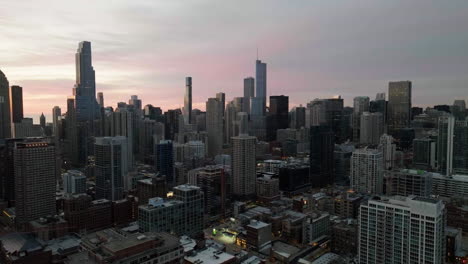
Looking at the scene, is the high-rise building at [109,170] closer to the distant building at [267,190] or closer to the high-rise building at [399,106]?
the distant building at [267,190]

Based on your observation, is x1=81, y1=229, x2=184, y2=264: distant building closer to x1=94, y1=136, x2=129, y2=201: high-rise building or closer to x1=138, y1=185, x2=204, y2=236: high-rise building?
x1=138, y1=185, x2=204, y2=236: high-rise building

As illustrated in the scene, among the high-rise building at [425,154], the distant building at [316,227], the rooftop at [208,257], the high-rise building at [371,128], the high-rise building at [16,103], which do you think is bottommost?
the distant building at [316,227]

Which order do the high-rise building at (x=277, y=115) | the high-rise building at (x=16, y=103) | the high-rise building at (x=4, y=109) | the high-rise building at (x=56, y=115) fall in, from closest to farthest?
1. the high-rise building at (x=4, y=109)
2. the high-rise building at (x=16, y=103)
3. the high-rise building at (x=56, y=115)
4. the high-rise building at (x=277, y=115)

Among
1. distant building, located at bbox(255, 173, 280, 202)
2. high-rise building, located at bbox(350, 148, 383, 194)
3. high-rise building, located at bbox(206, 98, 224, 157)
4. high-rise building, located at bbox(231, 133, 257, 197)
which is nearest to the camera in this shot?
distant building, located at bbox(255, 173, 280, 202)

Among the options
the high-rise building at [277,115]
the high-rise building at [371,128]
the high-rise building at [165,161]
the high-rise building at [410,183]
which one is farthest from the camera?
the high-rise building at [277,115]

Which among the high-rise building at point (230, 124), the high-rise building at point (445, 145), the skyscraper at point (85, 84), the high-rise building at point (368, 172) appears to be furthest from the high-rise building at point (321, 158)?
the skyscraper at point (85, 84)

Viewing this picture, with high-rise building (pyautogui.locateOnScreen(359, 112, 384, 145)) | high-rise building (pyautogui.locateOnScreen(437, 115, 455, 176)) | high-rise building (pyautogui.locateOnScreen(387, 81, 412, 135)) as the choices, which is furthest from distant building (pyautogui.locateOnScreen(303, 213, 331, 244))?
high-rise building (pyautogui.locateOnScreen(387, 81, 412, 135))

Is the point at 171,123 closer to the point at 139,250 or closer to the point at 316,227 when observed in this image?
the point at 316,227
